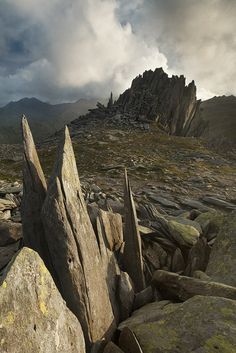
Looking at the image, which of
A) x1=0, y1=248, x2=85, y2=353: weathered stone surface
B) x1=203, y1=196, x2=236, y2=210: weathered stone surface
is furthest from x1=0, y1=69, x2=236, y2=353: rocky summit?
x1=203, y1=196, x2=236, y2=210: weathered stone surface

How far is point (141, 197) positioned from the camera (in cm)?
3038

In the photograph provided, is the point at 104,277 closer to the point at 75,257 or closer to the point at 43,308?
the point at 75,257

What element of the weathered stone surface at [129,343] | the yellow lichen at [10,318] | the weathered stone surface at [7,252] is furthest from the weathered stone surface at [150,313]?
the weathered stone surface at [7,252]

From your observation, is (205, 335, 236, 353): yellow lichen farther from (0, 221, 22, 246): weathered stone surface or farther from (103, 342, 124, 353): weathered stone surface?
(0, 221, 22, 246): weathered stone surface

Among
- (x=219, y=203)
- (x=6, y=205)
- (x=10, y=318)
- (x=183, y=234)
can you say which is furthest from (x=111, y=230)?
(x=219, y=203)

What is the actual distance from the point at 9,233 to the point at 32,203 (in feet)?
15.2

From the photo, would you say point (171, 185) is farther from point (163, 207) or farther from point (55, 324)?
point (55, 324)

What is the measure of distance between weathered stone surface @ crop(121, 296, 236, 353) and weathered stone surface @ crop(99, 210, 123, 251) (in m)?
4.23

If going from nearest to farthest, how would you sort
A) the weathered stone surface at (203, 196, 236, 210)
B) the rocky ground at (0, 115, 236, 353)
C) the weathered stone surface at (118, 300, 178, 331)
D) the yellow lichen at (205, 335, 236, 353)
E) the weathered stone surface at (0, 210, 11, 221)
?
the rocky ground at (0, 115, 236, 353)
the yellow lichen at (205, 335, 236, 353)
the weathered stone surface at (118, 300, 178, 331)
the weathered stone surface at (0, 210, 11, 221)
the weathered stone surface at (203, 196, 236, 210)

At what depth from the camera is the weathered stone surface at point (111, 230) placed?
12.8 m

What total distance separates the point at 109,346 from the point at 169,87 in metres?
125

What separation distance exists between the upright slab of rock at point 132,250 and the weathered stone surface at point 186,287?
0.92 meters

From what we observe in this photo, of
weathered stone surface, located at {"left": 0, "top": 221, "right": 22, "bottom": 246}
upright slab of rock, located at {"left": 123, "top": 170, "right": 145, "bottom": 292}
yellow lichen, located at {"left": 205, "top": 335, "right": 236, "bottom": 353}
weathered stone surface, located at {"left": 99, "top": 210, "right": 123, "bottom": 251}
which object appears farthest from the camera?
weathered stone surface, located at {"left": 0, "top": 221, "right": 22, "bottom": 246}

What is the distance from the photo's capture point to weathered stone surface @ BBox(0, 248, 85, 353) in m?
6.02
